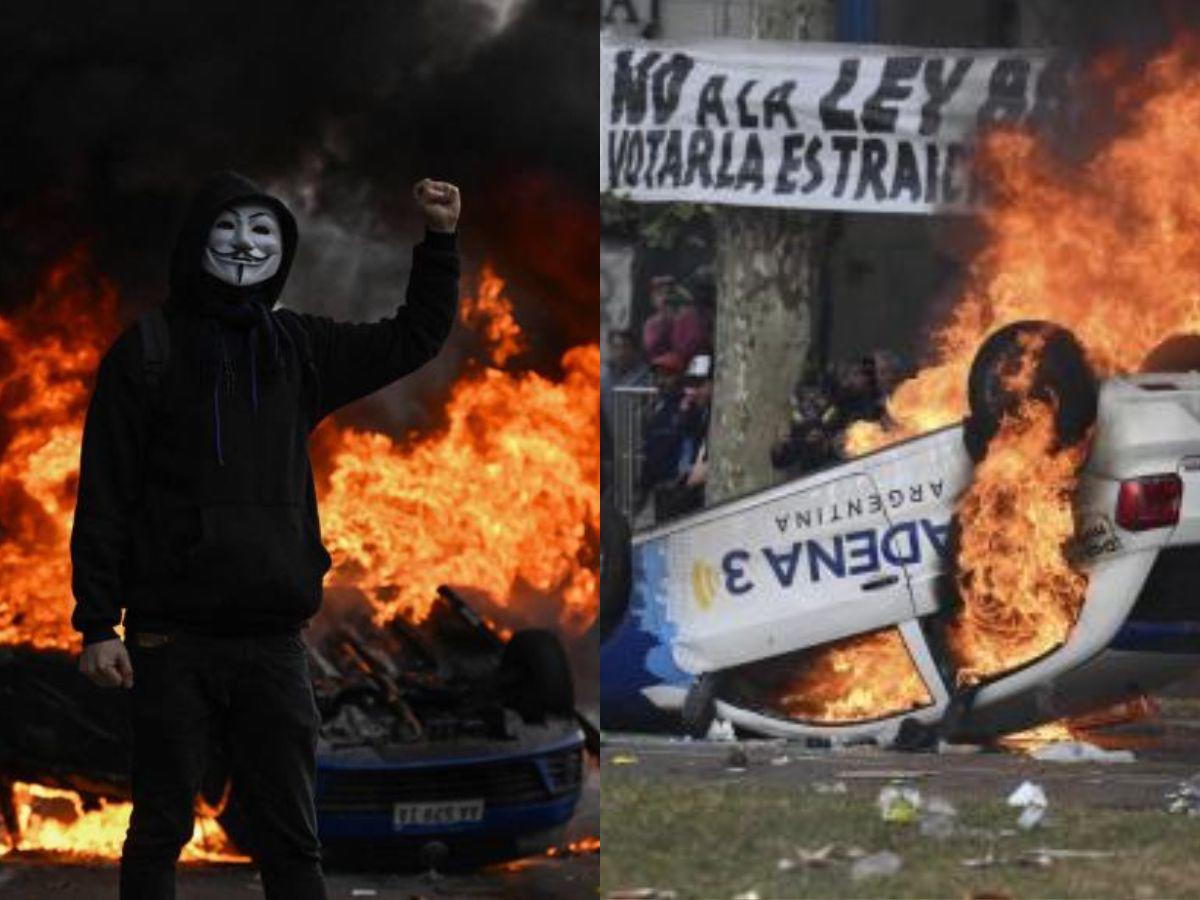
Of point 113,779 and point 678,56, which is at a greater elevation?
point 678,56

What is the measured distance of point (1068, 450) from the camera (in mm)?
7152

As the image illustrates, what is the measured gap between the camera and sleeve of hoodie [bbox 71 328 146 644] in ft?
18.1

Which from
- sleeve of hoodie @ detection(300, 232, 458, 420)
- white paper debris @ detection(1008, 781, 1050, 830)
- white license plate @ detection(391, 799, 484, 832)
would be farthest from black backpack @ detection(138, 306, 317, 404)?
white paper debris @ detection(1008, 781, 1050, 830)

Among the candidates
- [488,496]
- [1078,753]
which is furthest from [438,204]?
[1078,753]

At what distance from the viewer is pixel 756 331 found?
23.7ft

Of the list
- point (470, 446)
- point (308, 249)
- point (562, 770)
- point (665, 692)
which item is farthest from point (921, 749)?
point (308, 249)

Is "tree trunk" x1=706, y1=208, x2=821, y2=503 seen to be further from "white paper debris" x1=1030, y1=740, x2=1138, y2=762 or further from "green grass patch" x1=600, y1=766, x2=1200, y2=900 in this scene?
"white paper debris" x1=1030, y1=740, x2=1138, y2=762

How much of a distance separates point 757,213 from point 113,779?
2.84 m

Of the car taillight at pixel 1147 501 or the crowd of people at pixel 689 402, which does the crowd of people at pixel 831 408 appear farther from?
the car taillight at pixel 1147 501

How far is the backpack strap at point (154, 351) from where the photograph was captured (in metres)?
5.61

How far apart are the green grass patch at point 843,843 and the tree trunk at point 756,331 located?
0.88 metres

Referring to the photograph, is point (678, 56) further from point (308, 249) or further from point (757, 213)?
point (308, 249)

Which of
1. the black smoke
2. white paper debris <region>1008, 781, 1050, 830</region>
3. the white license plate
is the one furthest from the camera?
the black smoke

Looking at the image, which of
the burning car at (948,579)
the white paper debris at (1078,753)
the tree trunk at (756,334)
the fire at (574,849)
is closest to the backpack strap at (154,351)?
the burning car at (948,579)
